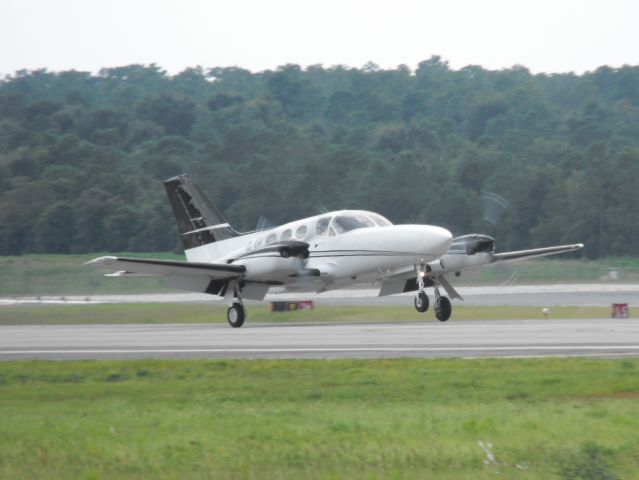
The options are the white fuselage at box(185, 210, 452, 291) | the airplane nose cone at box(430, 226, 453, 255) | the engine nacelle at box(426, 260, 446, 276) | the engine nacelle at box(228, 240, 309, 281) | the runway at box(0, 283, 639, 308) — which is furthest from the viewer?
the runway at box(0, 283, 639, 308)

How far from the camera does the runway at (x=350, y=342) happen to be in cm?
1962

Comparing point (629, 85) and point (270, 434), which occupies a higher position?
point (629, 85)

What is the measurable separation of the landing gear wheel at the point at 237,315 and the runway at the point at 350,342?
163cm

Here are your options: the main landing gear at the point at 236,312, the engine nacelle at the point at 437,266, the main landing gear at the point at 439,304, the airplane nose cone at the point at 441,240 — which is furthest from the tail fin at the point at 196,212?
the airplane nose cone at the point at 441,240

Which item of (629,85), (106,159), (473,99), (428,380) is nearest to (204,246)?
(428,380)

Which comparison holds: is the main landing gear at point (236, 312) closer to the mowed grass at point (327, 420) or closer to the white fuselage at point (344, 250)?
the white fuselage at point (344, 250)

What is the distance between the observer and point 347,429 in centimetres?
1179

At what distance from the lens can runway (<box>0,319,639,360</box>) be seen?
19625mm

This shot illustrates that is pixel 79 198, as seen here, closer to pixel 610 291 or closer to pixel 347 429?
pixel 610 291

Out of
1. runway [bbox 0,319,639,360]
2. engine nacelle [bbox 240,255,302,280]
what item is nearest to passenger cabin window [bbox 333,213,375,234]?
engine nacelle [bbox 240,255,302,280]

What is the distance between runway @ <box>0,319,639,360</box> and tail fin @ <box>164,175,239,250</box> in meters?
5.38

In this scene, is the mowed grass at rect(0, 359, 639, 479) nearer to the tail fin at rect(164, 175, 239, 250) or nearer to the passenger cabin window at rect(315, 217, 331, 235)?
the passenger cabin window at rect(315, 217, 331, 235)

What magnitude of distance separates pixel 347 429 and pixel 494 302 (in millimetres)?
30767

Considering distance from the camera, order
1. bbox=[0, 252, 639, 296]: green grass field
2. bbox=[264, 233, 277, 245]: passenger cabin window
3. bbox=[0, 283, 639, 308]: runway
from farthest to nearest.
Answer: bbox=[0, 252, 639, 296]: green grass field, bbox=[0, 283, 639, 308]: runway, bbox=[264, 233, 277, 245]: passenger cabin window
